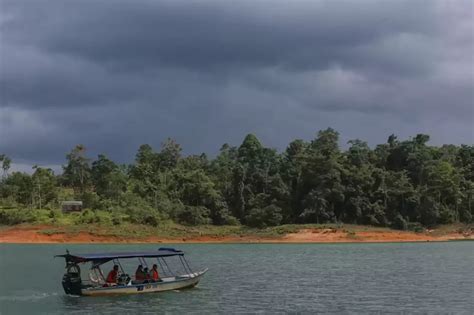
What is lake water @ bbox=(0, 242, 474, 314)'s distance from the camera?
110ft

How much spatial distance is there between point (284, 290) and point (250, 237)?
74.8m

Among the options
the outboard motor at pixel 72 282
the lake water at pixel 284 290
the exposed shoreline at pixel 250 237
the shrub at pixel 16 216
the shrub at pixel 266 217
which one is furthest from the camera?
the shrub at pixel 266 217

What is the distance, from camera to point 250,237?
114938 mm

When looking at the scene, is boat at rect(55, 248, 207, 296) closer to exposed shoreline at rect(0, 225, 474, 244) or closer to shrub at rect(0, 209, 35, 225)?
exposed shoreline at rect(0, 225, 474, 244)

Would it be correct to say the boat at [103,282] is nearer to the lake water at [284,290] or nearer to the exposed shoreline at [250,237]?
the lake water at [284,290]

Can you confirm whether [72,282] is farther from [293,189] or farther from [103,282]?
[293,189]

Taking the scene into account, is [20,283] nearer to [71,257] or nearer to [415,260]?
[71,257]

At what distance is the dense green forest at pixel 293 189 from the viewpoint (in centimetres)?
12250

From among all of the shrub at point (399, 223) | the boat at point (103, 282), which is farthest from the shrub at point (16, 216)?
the boat at point (103, 282)

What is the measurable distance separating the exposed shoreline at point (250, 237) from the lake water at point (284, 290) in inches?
1688

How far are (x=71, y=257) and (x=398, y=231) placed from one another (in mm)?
90505

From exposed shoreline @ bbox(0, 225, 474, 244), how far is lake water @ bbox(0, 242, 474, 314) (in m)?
42.9

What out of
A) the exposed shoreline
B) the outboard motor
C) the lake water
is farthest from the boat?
the exposed shoreline

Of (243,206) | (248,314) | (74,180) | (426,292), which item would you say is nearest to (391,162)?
(243,206)
